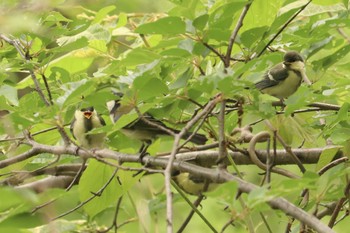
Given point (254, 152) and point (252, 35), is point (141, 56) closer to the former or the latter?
point (252, 35)

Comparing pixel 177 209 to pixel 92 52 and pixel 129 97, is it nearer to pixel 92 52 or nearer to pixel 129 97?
pixel 92 52

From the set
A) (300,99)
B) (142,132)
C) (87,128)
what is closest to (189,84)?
(300,99)

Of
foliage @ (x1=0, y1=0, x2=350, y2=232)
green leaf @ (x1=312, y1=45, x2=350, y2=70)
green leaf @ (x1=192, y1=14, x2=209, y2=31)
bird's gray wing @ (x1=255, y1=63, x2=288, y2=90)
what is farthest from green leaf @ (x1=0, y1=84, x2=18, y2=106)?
bird's gray wing @ (x1=255, y1=63, x2=288, y2=90)

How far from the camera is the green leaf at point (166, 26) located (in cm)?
170

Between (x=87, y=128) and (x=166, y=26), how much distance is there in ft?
5.01

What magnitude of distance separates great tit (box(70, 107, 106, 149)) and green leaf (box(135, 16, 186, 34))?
136 centimetres

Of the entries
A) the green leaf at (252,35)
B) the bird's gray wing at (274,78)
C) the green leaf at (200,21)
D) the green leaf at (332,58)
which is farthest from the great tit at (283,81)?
the green leaf at (200,21)

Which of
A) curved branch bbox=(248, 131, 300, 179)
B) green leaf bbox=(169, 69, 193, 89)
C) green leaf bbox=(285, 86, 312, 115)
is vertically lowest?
curved branch bbox=(248, 131, 300, 179)

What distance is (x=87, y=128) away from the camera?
317 centimetres

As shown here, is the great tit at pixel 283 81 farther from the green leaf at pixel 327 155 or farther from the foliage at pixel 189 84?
the green leaf at pixel 327 155

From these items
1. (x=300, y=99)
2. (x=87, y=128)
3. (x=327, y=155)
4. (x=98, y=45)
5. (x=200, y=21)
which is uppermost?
(x=200, y=21)

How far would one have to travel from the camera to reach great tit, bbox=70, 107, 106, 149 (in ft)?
10.1

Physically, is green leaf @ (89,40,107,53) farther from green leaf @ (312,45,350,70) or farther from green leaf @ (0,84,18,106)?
green leaf @ (312,45,350,70)

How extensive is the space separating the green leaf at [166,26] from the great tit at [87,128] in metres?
1.36
